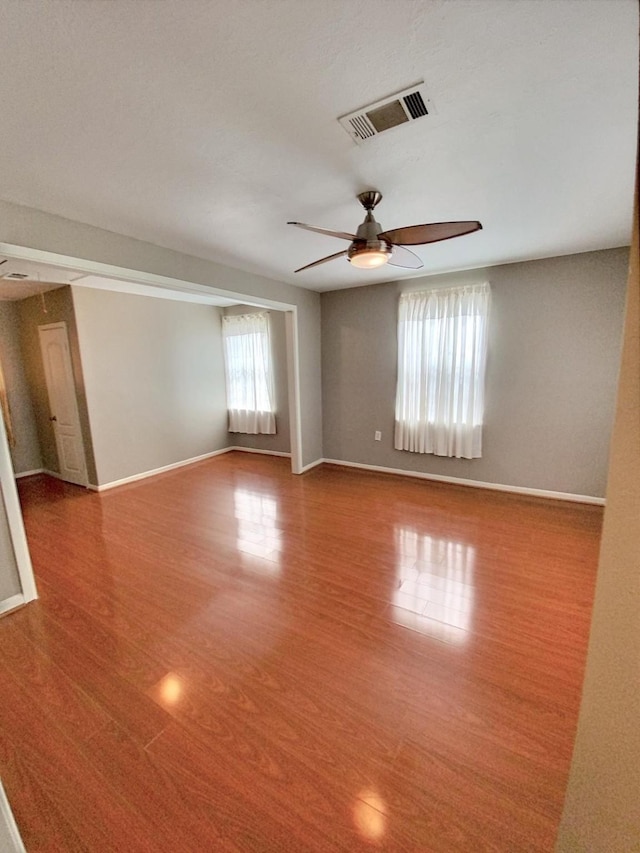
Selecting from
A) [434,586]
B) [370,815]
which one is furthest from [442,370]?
[370,815]

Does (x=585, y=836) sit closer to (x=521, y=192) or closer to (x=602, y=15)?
(x=602, y=15)

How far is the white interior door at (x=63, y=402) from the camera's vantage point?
4.16m

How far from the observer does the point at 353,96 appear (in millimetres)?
1271

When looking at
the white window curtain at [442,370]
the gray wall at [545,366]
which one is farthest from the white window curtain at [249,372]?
the white window curtain at [442,370]

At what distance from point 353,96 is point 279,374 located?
416cm

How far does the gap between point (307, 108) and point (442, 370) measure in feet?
10.1

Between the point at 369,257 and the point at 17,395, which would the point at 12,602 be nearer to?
the point at 369,257

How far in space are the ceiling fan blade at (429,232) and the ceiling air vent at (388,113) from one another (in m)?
0.51

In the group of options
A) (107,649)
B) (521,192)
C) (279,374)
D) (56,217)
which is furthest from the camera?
(279,374)

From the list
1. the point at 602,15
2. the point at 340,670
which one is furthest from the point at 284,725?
the point at 602,15

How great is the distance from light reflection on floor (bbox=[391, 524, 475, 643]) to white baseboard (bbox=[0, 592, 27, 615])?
241cm

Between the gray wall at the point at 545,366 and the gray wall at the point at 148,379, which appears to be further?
the gray wall at the point at 148,379

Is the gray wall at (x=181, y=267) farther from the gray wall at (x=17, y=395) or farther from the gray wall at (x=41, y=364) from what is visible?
the gray wall at (x=17, y=395)

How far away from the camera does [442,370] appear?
3.93m
